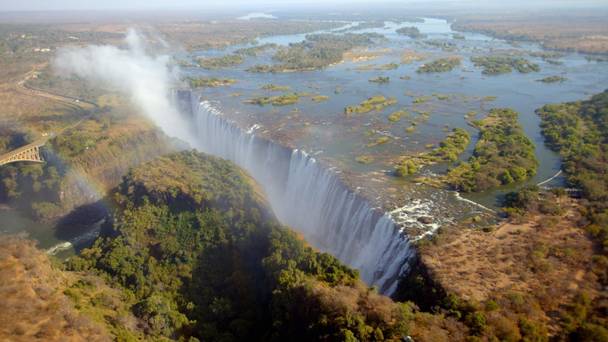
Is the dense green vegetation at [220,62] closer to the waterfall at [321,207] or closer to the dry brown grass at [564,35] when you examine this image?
the waterfall at [321,207]

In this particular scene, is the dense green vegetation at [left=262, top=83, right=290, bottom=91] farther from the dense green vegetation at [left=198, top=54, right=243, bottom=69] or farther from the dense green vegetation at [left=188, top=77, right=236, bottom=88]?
the dense green vegetation at [left=198, top=54, right=243, bottom=69]

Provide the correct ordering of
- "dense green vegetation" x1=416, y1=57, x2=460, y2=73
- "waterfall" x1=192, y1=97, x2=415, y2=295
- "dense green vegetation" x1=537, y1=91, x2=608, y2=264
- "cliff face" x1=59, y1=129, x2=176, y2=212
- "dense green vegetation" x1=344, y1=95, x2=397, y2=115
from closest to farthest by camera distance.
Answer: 1. "dense green vegetation" x1=537, y1=91, x2=608, y2=264
2. "waterfall" x1=192, y1=97, x2=415, y2=295
3. "cliff face" x1=59, y1=129, x2=176, y2=212
4. "dense green vegetation" x1=344, y1=95, x2=397, y2=115
5. "dense green vegetation" x1=416, y1=57, x2=460, y2=73

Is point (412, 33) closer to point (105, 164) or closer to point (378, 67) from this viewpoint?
point (378, 67)

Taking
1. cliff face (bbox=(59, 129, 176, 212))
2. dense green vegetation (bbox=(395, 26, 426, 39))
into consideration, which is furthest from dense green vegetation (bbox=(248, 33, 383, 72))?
cliff face (bbox=(59, 129, 176, 212))

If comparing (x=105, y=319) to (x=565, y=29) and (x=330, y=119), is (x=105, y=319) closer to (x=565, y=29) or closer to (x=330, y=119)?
(x=330, y=119)

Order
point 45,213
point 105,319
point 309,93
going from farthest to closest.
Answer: point 309,93
point 45,213
point 105,319

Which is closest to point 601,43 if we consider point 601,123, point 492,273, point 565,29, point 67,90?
point 565,29
